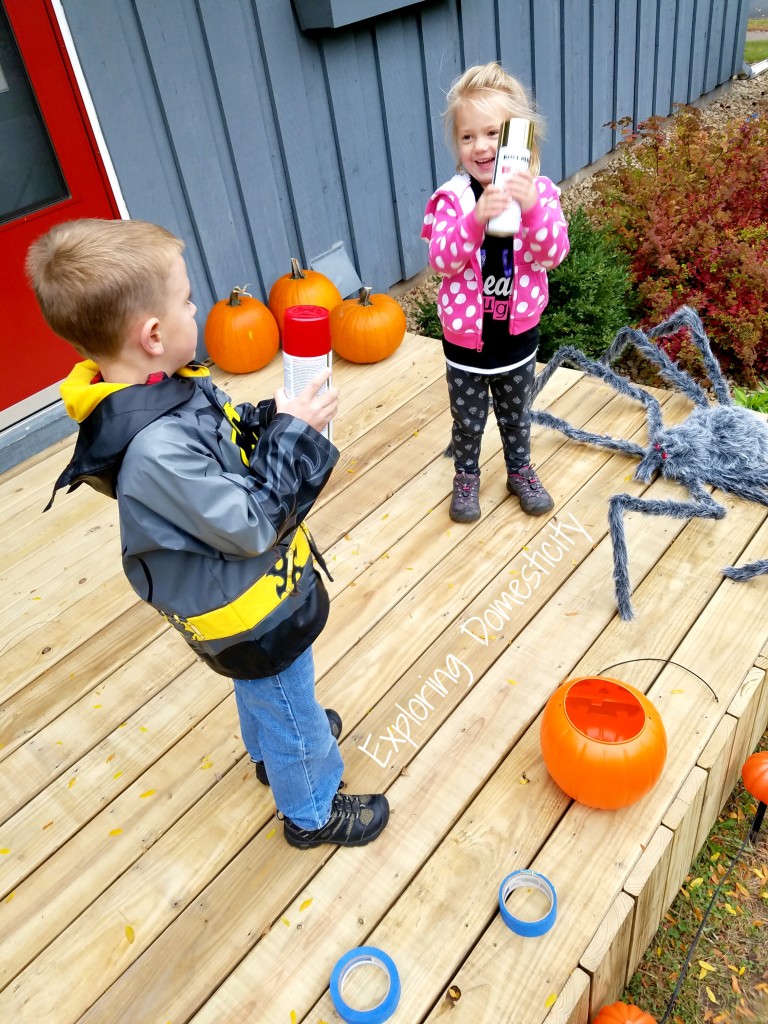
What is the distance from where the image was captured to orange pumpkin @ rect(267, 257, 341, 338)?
3.92 metres

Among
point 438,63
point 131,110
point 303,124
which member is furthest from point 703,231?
point 131,110

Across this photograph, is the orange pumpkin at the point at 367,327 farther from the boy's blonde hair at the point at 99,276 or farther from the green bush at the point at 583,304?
the boy's blonde hair at the point at 99,276

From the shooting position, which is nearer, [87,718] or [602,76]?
[87,718]

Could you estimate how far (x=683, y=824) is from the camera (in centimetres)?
181

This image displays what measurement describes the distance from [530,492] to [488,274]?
2.64ft

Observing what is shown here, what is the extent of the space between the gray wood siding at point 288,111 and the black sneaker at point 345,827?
9.20 ft

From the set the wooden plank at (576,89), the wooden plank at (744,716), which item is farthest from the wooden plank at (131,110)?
the wooden plank at (576,89)

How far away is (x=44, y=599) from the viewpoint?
2656 millimetres

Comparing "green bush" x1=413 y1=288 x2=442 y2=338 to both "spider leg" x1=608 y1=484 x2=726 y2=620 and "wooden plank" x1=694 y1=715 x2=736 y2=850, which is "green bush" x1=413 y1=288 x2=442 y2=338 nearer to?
"spider leg" x1=608 y1=484 x2=726 y2=620

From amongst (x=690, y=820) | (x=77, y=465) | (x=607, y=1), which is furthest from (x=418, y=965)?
(x=607, y=1)

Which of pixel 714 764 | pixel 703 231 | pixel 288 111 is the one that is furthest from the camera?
pixel 703 231

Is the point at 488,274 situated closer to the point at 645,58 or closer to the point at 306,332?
the point at 306,332

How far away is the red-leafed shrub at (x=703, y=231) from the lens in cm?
398

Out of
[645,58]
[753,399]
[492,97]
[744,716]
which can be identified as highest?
[492,97]
